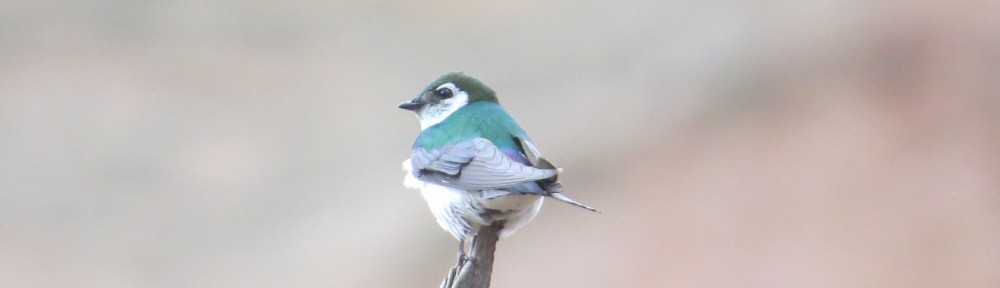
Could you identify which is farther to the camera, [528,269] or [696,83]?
[528,269]

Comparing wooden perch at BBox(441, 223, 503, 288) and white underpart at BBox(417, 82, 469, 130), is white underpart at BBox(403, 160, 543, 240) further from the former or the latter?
white underpart at BBox(417, 82, 469, 130)

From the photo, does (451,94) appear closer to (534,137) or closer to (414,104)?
(414,104)

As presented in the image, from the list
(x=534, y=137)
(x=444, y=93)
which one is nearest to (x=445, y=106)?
(x=444, y=93)

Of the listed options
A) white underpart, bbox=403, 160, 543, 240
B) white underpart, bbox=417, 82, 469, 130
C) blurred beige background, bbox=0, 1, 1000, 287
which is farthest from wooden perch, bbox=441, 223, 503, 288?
blurred beige background, bbox=0, 1, 1000, 287

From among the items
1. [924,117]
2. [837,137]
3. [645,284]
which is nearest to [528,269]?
[645,284]

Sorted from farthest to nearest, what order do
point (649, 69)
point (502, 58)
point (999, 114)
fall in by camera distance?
point (502, 58) < point (649, 69) < point (999, 114)

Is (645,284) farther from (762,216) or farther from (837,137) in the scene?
(837,137)
